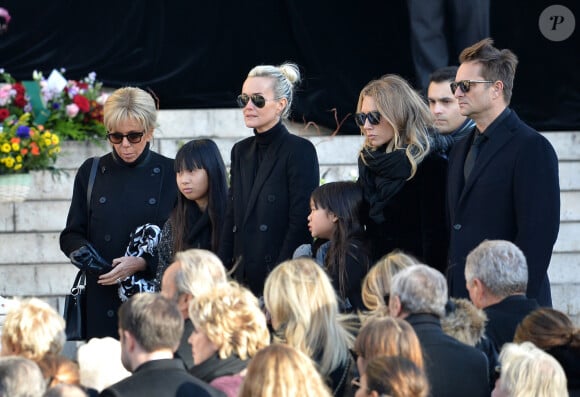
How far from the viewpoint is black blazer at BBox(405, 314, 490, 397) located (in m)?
4.48

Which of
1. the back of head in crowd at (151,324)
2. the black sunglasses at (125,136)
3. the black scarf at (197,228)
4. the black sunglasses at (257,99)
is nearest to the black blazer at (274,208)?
the black sunglasses at (257,99)

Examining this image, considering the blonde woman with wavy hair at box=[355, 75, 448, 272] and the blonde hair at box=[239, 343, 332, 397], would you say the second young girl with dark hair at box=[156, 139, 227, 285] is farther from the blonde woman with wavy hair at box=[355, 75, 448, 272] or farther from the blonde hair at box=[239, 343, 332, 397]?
the blonde hair at box=[239, 343, 332, 397]

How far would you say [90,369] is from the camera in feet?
15.6

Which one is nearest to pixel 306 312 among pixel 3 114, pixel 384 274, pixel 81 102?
pixel 384 274

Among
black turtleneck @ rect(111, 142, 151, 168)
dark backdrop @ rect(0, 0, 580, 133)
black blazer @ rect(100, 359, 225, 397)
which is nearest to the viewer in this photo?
black blazer @ rect(100, 359, 225, 397)

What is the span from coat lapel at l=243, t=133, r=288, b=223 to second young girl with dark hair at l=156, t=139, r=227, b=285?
11.4 inches

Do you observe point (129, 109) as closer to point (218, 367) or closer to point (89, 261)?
point (89, 261)

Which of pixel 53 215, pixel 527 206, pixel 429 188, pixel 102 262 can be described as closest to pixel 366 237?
pixel 429 188

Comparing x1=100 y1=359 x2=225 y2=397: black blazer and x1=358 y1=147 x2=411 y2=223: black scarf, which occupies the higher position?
x1=358 y1=147 x2=411 y2=223: black scarf

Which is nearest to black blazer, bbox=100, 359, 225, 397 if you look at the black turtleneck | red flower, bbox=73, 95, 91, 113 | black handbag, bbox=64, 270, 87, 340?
black handbag, bbox=64, 270, 87, 340

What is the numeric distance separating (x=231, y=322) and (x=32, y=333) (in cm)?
66

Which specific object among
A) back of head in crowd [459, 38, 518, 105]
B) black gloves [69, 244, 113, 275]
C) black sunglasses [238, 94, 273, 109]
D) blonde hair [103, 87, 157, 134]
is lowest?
black gloves [69, 244, 113, 275]

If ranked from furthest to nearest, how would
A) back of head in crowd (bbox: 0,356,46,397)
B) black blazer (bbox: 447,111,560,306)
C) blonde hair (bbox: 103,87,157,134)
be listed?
1. blonde hair (bbox: 103,87,157,134)
2. black blazer (bbox: 447,111,560,306)
3. back of head in crowd (bbox: 0,356,46,397)

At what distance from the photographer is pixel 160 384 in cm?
420
